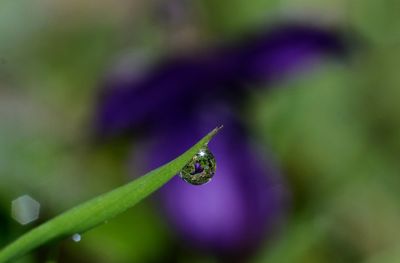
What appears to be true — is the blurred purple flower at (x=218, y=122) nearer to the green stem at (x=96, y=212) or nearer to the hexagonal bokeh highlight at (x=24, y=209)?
the hexagonal bokeh highlight at (x=24, y=209)

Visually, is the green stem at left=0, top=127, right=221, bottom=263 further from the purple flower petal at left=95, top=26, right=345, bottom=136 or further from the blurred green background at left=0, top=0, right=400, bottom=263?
the purple flower petal at left=95, top=26, right=345, bottom=136

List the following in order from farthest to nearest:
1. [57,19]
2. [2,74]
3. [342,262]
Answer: [57,19] < [2,74] < [342,262]

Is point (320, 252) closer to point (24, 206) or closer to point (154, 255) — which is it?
point (154, 255)

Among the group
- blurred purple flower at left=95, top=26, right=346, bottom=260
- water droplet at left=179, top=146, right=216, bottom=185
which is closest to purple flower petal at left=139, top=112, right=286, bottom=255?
blurred purple flower at left=95, top=26, right=346, bottom=260

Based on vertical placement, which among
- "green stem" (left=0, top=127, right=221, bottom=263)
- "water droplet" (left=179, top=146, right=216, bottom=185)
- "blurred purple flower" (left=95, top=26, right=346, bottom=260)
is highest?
"blurred purple flower" (left=95, top=26, right=346, bottom=260)

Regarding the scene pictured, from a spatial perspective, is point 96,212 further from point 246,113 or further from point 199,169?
point 246,113

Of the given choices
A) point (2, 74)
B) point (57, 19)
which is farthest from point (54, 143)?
point (57, 19)

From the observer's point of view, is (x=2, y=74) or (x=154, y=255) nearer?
(x=154, y=255)
